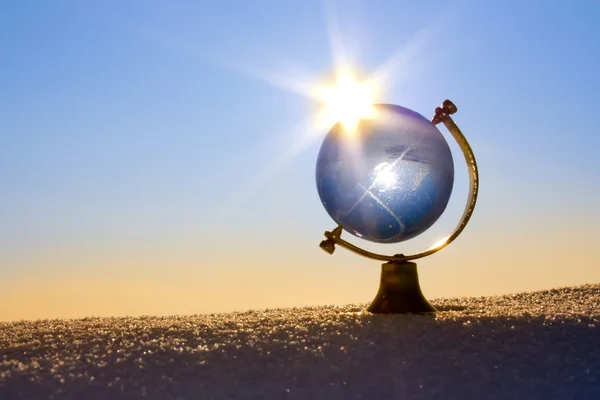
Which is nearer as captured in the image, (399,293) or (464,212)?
(399,293)

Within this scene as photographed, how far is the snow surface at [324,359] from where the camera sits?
4.20 m

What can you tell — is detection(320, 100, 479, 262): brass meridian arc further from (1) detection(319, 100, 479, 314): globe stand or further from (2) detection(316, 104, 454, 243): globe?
(2) detection(316, 104, 454, 243): globe

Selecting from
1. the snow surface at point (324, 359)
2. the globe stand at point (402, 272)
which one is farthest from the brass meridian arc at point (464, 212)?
the snow surface at point (324, 359)

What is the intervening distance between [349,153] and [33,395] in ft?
9.19

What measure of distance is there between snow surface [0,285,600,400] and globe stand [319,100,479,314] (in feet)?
1.14

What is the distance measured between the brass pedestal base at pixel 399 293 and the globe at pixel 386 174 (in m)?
0.38

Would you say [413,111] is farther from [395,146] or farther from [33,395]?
[33,395]

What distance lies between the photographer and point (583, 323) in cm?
532

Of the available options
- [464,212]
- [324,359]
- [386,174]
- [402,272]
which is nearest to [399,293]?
[402,272]

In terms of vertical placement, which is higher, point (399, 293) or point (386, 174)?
point (386, 174)

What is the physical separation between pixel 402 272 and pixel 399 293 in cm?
18

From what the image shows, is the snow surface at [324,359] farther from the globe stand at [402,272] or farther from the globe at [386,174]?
the globe at [386,174]

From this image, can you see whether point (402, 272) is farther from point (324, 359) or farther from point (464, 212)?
point (324, 359)

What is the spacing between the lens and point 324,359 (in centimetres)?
455
